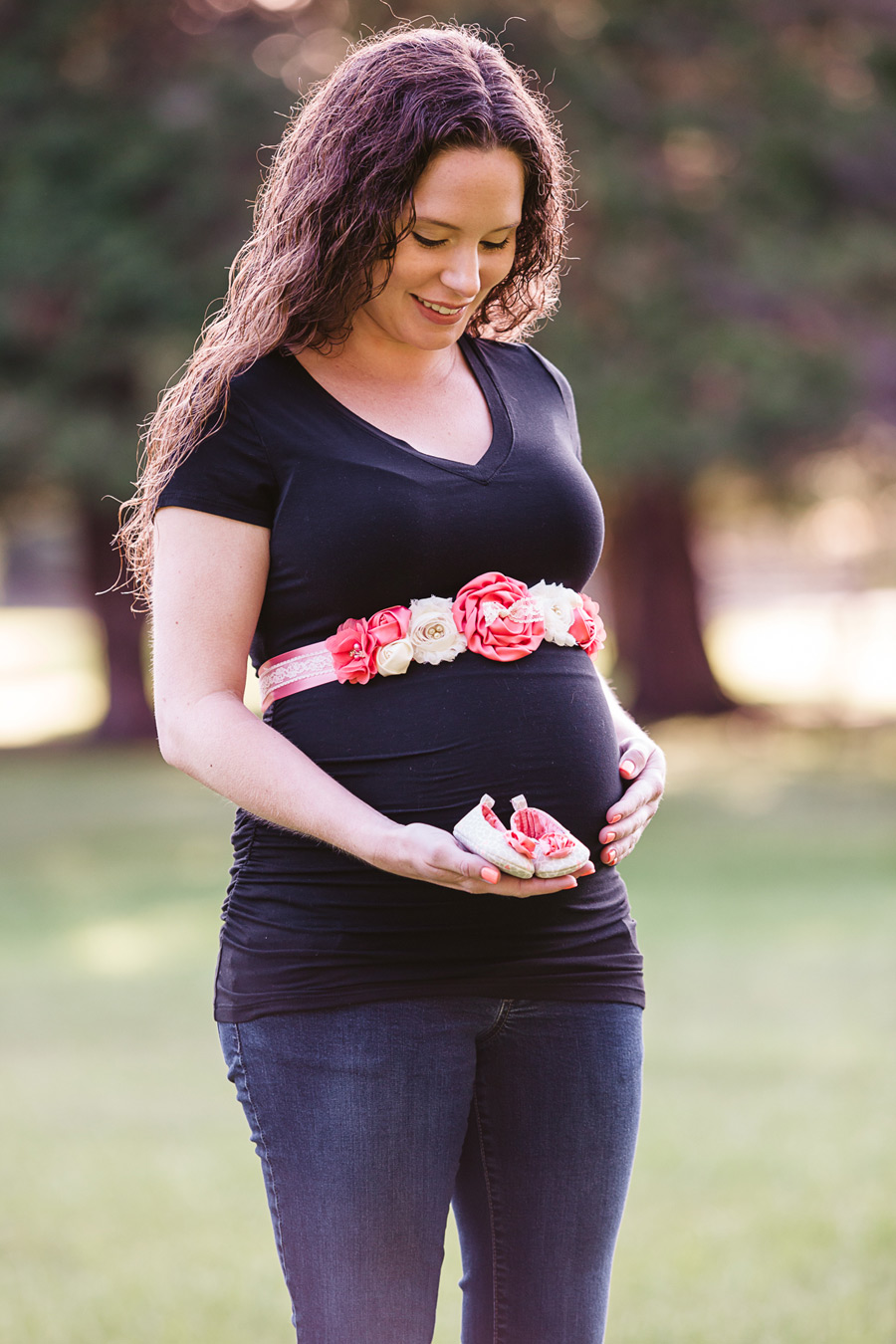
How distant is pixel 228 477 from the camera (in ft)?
4.97

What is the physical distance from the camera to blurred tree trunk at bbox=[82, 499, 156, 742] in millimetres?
14508

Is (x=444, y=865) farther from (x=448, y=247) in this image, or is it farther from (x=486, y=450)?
(x=448, y=247)

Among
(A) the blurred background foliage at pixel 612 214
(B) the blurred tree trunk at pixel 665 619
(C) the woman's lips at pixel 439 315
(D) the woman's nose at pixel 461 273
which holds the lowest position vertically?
(B) the blurred tree trunk at pixel 665 619

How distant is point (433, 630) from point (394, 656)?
2.0 inches

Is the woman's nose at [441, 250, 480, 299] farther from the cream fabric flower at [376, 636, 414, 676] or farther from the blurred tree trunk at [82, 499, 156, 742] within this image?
the blurred tree trunk at [82, 499, 156, 742]

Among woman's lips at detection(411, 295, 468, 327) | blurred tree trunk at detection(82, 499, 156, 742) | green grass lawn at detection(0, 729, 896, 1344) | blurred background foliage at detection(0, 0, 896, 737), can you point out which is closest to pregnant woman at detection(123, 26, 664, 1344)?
woman's lips at detection(411, 295, 468, 327)

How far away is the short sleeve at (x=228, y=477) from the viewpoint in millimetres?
1513

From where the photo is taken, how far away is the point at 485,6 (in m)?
10.7

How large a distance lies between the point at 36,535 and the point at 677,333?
2535 centimetres

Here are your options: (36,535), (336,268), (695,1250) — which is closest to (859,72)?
(695,1250)

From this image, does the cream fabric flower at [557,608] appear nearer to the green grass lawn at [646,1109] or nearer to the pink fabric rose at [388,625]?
the pink fabric rose at [388,625]

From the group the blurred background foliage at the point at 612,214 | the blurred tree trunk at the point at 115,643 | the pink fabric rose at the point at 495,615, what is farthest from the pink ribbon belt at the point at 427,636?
the blurred tree trunk at the point at 115,643

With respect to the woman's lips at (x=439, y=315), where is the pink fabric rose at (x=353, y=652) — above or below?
below

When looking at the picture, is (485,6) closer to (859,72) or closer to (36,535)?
(859,72)
